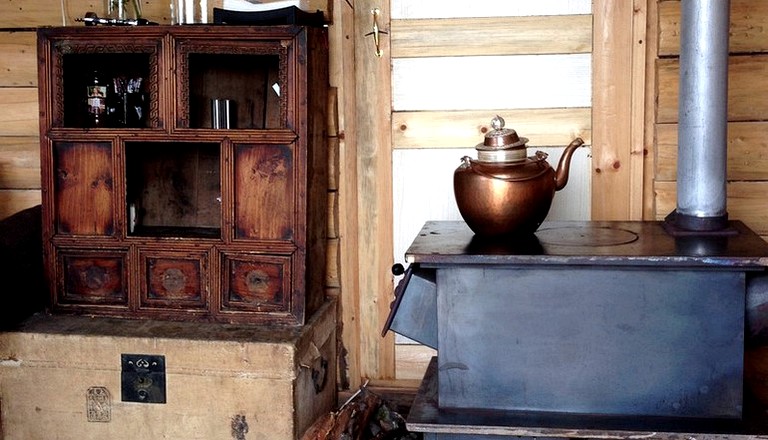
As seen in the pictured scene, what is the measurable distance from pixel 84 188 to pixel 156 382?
2.23 ft

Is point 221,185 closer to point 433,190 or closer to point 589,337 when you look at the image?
point 433,190

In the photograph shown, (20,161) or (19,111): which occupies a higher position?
(19,111)

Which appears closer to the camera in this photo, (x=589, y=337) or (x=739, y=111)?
(x=589, y=337)

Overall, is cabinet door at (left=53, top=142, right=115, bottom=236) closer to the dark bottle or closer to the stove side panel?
the dark bottle

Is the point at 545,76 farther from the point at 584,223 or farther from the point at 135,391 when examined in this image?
the point at 135,391

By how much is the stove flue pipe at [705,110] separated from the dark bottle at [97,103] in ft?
5.90

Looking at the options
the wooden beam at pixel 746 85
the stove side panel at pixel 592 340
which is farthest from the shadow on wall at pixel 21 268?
the wooden beam at pixel 746 85

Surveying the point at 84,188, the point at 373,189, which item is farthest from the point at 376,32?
the point at 84,188

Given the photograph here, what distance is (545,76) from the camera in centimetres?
299

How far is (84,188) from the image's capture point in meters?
2.94

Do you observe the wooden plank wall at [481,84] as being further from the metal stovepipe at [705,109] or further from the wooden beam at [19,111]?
the wooden beam at [19,111]

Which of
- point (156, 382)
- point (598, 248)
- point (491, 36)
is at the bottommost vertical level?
point (156, 382)

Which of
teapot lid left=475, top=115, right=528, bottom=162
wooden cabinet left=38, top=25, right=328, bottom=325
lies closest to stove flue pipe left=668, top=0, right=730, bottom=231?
teapot lid left=475, top=115, right=528, bottom=162

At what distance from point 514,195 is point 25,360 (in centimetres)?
Result: 160
